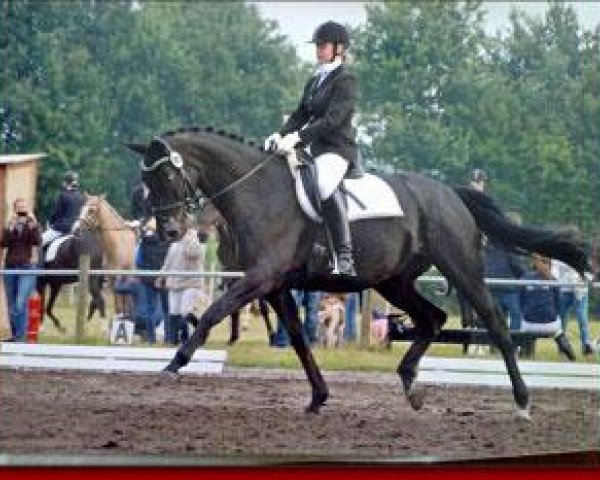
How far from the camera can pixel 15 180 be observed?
11.7 metres

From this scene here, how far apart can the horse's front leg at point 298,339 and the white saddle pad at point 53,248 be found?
6.92 metres

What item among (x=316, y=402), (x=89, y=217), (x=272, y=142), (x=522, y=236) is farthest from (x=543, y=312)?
(x=89, y=217)

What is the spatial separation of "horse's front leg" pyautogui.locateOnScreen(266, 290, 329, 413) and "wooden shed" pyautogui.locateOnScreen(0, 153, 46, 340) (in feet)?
9.76

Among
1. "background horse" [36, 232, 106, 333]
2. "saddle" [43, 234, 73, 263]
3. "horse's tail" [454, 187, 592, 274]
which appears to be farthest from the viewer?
"saddle" [43, 234, 73, 263]

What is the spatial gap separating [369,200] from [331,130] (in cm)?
52

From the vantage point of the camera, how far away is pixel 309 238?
29.0 ft

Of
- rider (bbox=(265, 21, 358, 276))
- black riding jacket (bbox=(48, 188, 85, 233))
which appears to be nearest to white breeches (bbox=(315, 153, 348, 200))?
rider (bbox=(265, 21, 358, 276))

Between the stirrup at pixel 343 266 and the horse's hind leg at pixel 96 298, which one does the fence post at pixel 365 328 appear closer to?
the horse's hind leg at pixel 96 298

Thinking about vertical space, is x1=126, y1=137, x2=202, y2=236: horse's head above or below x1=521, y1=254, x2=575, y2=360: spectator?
above

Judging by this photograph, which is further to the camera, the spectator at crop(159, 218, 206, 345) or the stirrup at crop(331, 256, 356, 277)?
the spectator at crop(159, 218, 206, 345)

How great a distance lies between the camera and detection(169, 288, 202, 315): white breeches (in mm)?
13617

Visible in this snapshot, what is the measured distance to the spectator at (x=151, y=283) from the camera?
46.2 ft

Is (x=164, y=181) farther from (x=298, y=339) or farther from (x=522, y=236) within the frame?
(x=522, y=236)

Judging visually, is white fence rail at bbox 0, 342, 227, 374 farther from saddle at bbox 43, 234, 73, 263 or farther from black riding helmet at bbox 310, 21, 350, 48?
saddle at bbox 43, 234, 73, 263
